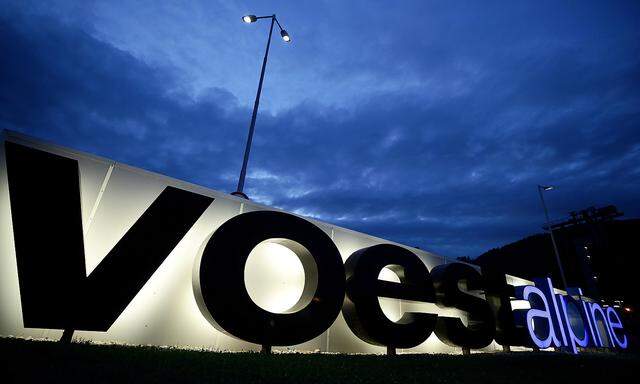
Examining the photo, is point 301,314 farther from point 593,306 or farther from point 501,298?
point 593,306

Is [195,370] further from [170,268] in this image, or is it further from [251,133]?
[251,133]

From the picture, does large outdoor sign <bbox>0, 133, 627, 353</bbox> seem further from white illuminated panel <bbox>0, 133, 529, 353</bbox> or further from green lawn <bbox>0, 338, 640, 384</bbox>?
green lawn <bbox>0, 338, 640, 384</bbox>

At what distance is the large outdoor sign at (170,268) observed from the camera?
4.73 metres

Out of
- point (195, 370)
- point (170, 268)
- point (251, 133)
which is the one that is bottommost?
point (195, 370)

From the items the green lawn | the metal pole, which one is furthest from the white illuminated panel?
the metal pole

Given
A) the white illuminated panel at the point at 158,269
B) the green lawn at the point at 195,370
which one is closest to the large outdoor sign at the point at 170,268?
the white illuminated panel at the point at 158,269

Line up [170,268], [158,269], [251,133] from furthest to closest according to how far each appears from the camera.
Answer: [251,133], [170,268], [158,269]

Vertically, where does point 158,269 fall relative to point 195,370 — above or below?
above

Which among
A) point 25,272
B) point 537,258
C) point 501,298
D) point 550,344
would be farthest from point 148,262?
point 537,258

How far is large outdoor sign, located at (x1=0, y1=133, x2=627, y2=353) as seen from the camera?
473 cm

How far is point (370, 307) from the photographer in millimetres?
7625

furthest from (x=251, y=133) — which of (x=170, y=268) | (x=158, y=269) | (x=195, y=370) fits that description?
(x=195, y=370)

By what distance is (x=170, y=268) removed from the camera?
5961mm

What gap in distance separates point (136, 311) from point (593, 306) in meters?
21.0
